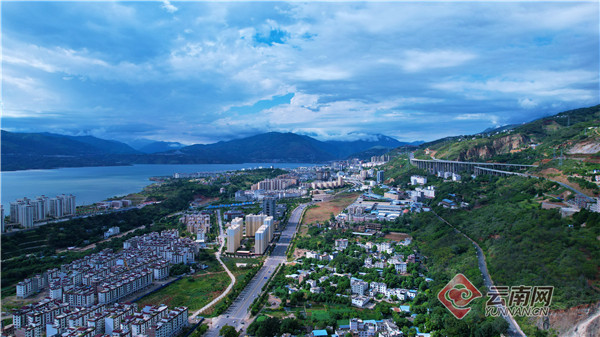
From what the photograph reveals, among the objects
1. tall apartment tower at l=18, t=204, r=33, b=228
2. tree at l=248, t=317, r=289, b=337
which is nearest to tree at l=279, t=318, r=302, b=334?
tree at l=248, t=317, r=289, b=337

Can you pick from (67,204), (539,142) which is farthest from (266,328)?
(539,142)

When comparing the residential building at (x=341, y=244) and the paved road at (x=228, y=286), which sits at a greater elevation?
the residential building at (x=341, y=244)

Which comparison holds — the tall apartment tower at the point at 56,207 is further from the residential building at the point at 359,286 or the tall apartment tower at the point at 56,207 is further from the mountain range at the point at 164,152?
the mountain range at the point at 164,152

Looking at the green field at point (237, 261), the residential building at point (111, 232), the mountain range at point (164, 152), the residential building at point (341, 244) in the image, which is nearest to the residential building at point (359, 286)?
the residential building at point (341, 244)

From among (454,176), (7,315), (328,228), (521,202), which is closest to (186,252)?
(7,315)

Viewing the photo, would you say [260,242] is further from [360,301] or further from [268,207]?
[360,301]

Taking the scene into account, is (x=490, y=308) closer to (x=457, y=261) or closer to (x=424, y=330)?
(x=424, y=330)
